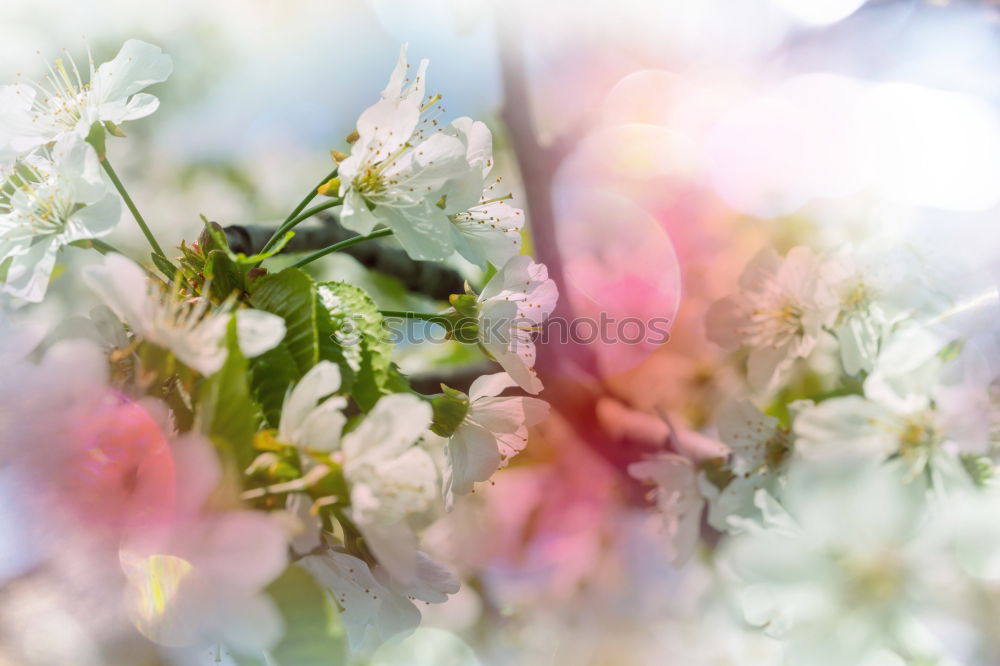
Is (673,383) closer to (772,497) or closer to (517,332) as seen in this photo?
(772,497)

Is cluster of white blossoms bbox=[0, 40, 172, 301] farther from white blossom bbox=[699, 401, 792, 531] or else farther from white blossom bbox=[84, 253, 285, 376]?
white blossom bbox=[699, 401, 792, 531]

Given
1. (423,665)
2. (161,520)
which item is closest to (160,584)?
(161,520)

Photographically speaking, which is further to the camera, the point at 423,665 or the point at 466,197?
the point at 423,665

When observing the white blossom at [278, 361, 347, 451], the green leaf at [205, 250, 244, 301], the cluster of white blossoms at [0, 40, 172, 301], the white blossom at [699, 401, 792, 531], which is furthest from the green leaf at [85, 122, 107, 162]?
the white blossom at [699, 401, 792, 531]

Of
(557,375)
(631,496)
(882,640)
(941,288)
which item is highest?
(941,288)

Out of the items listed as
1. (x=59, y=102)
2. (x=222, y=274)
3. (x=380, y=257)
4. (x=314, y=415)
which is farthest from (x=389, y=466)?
(x=380, y=257)

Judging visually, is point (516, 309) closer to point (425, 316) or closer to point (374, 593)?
point (425, 316)

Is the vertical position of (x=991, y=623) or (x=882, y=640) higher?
(x=882, y=640)

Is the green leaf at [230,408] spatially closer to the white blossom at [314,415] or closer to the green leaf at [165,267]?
the white blossom at [314,415]
